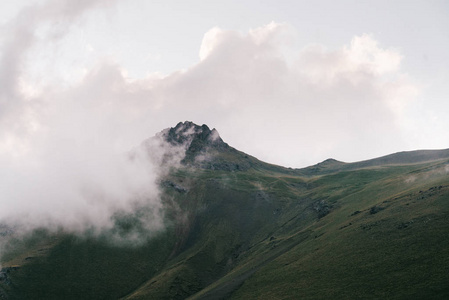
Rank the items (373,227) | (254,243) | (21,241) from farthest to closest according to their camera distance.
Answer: (21,241)
(254,243)
(373,227)

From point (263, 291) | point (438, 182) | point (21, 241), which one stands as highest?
point (21, 241)

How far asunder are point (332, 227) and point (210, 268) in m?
65.8

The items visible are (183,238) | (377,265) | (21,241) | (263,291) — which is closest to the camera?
(377,265)

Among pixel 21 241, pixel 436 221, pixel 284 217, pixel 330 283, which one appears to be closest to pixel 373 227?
pixel 436 221

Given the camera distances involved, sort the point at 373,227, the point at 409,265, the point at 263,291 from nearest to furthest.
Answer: the point at 409,265 < the point at 263,291 < the point at 373,227

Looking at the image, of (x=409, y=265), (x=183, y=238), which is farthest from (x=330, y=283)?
(x=183, y=238)

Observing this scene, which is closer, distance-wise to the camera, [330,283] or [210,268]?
[330,283]

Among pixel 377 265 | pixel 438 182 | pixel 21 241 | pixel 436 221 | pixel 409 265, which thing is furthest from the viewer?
pixel 21 241

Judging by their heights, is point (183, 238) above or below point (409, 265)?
above

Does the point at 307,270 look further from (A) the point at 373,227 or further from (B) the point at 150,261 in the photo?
(B) the point at 150,261

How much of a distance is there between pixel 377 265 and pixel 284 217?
115 meters

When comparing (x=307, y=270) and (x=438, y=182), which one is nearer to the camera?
(x=307, y=270)

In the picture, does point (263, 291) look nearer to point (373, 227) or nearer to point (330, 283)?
point (330, 283)

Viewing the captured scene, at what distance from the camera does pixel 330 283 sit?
7925 centimetres
